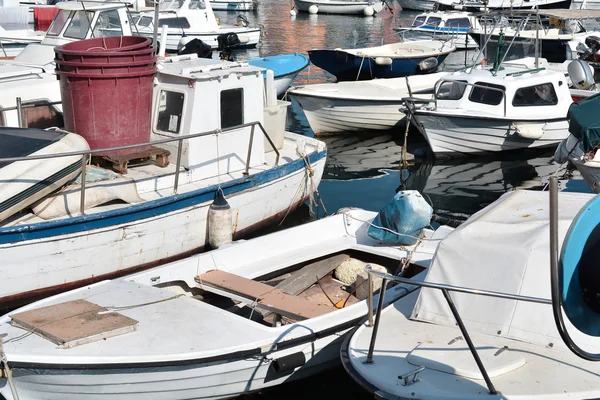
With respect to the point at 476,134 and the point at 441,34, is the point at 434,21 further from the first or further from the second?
the point at 476,134

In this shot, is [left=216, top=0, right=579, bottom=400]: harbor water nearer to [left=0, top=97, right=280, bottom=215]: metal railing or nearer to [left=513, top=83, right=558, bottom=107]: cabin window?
[left=513, top=83, right=558, bottom=107]: cabin window

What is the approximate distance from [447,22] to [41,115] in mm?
21888

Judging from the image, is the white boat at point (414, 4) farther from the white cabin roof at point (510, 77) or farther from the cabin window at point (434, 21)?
the white cabin roof at point (510, 77)

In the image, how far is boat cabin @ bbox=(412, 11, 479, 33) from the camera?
29.8 m

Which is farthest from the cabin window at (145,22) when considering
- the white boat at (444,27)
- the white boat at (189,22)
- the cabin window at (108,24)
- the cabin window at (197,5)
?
the cabin window at (108,24)

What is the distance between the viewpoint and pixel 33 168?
8.45m

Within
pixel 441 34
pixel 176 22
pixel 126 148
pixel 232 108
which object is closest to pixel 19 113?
pixel 126 148

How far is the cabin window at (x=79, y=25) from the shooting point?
44.2 ft

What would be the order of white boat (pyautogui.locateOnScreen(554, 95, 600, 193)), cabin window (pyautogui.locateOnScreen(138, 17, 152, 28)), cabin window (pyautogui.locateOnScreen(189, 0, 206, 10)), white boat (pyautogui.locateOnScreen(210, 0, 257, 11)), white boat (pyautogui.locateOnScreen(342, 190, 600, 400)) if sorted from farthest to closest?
1. white boat (pyautogui.locateOnScreen(210, 0, 257, 11))
2. cabin window (pyautogui.locateOnScreen(189, 0, 206, 10))
3. cabin window (pyautogui.locateOnScreen(138, 17, 152, 28))
4. white boat (pyautogui.locateOnScreen(554, 95, 600, 193))
5. white boat (pyautogui.locateOnScreen(342, 190, 600, 400))

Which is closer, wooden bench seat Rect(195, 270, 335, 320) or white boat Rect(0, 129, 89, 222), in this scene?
wooden bench seat Rect(195, 270, 335, 320)

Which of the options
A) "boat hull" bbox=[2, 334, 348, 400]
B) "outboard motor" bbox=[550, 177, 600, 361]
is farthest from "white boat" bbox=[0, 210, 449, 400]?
"outboard motor" bbox=[550, 177, 600, 361]

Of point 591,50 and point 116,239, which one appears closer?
point 116,239

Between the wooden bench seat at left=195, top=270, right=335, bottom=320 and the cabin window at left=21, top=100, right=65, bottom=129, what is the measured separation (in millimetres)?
4220

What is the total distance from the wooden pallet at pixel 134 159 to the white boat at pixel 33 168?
2.07 ft
